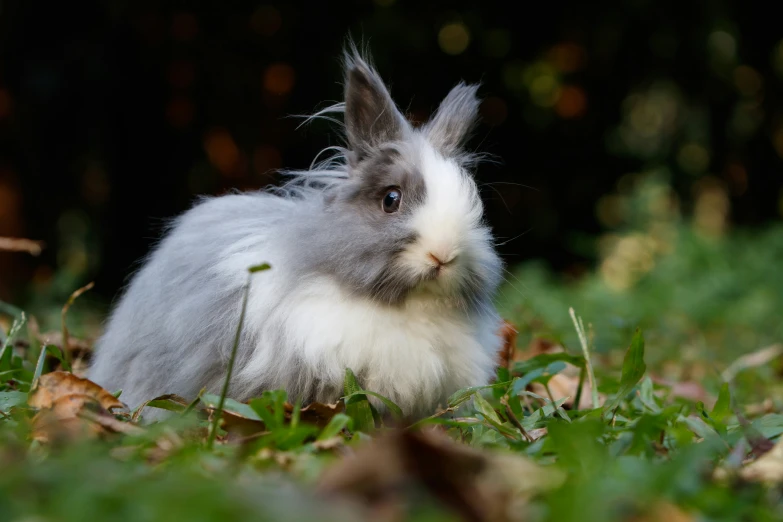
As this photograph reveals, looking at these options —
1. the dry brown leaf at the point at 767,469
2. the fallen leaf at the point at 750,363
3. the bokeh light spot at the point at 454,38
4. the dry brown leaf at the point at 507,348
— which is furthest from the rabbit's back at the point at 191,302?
the bokeh light spot at the point at 454,38

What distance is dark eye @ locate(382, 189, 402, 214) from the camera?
2.38m

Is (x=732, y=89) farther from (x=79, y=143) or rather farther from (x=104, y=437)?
(x=104, y=437)

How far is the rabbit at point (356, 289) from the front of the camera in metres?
2.30

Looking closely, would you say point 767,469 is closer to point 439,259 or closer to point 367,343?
point 439,259

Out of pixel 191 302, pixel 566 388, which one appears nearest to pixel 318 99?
pixel 566 388

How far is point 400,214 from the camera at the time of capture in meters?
2.33

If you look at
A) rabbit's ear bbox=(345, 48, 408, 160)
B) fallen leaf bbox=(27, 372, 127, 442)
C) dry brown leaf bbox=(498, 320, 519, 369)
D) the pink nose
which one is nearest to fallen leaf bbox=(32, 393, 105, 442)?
fallen leaf bbox=(27, 372, 127, 442)

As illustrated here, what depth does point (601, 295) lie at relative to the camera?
5.63 meters

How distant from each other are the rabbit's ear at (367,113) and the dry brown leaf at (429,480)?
1.30m

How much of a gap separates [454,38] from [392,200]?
5284mm

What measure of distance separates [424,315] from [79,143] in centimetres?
542

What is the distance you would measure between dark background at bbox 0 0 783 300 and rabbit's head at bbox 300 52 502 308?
140 inches

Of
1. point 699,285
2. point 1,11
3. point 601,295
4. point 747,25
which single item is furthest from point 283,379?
point 747,25

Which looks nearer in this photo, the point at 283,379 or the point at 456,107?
the point at 283,379
